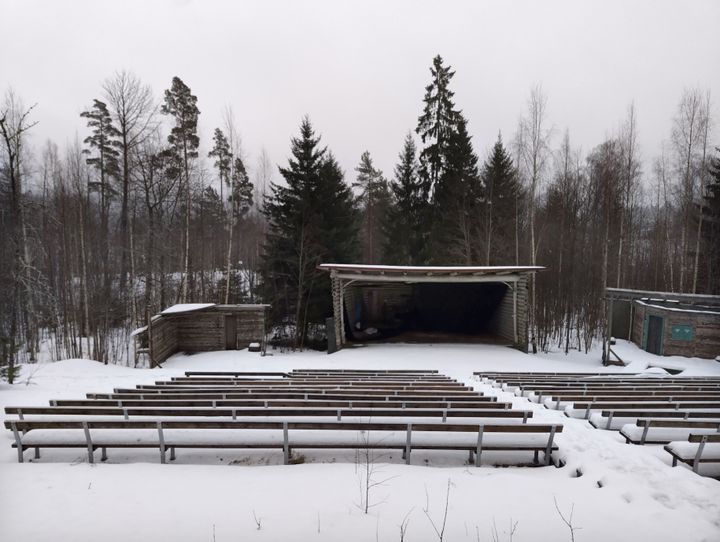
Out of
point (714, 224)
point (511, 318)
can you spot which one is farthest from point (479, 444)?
point (714, 224)

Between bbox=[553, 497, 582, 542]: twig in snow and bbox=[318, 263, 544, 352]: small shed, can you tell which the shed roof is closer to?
bbox=[318, 263, 544, 352]: small shed

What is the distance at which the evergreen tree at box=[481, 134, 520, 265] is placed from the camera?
80.5ft

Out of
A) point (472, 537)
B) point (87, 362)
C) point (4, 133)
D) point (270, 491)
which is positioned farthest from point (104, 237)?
point (472, 537)

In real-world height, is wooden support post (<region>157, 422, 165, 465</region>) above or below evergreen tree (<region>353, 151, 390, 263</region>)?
below

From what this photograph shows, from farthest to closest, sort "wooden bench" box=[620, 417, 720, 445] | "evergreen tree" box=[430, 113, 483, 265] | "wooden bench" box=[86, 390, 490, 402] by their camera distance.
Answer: "evergreen tree" box=[430, 113, 483, 265], "wooden bench" box=[86, 390, 490, 402], "wooden bench" box=[620, 417, 720, 445]

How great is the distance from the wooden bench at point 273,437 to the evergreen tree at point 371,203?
2983 centimetres

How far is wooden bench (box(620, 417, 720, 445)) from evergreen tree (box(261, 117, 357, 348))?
1602 cm

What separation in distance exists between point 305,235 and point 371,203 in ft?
63.3

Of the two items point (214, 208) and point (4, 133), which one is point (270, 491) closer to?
point (4, 133)

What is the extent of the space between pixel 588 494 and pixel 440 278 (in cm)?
1181

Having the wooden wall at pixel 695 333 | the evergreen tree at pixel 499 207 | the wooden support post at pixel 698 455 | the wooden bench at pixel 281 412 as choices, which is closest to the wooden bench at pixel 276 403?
the wooden bench at pixel 281 412

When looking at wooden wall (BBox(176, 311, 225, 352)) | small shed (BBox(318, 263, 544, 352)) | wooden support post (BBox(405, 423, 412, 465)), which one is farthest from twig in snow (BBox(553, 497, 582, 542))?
wooden wall (BBox(176, 311, 225, 352))

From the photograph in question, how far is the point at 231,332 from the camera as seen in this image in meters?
16.9

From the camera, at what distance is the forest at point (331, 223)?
1914 centimetres
